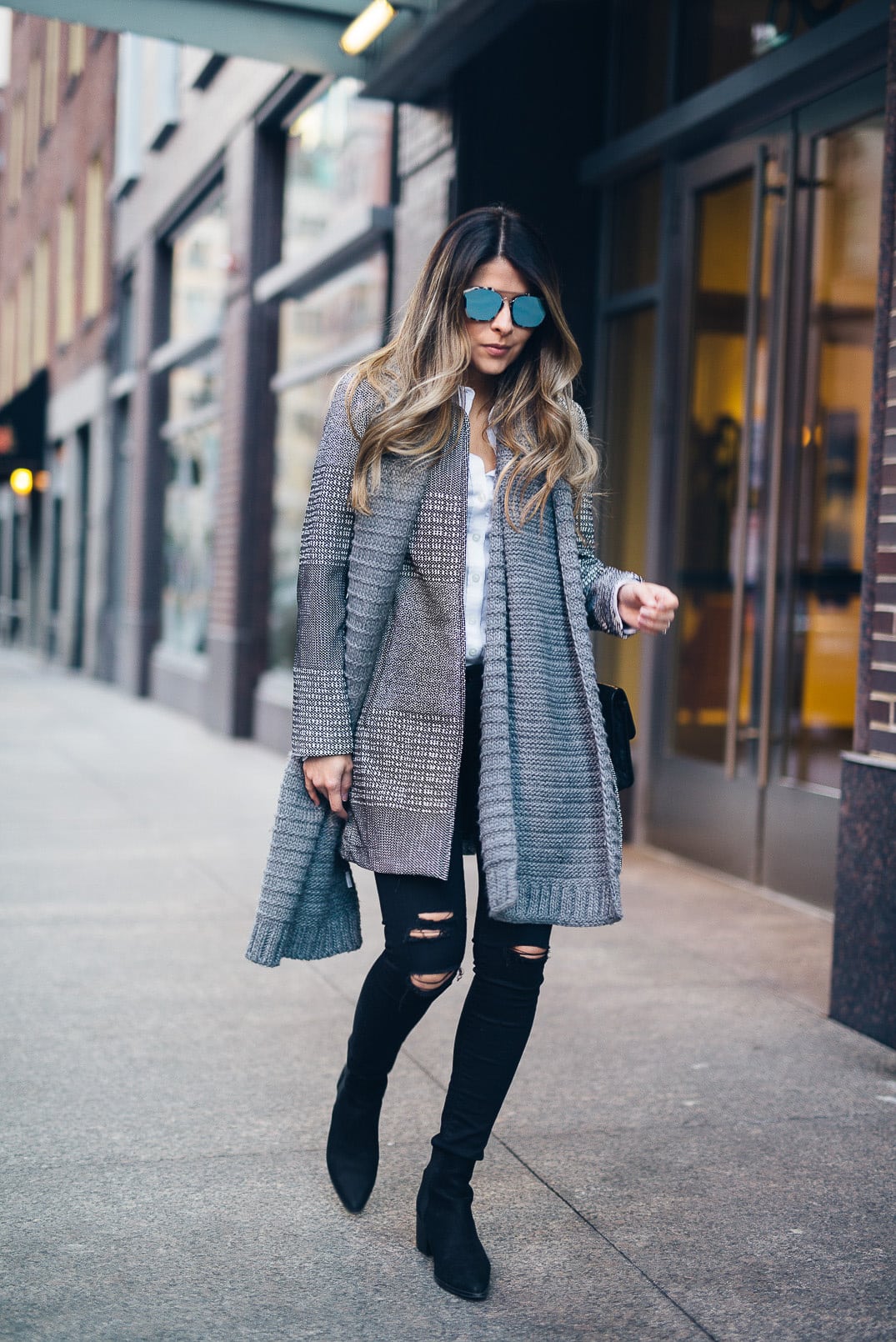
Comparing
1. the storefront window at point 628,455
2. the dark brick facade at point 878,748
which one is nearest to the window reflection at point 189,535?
the storefront window at point 628,455

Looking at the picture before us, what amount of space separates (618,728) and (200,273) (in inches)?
476

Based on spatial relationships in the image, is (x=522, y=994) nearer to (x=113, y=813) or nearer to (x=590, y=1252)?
(x=590, y=1252)

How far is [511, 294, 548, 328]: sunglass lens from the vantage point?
2.83 meters

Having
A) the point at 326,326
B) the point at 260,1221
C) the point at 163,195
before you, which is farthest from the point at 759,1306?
the point at 163,195

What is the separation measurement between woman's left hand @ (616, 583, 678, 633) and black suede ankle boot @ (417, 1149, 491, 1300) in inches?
41.1

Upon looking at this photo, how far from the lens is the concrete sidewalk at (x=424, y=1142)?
Answer: 8.79 ft

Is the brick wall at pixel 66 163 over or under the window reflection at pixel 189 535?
over

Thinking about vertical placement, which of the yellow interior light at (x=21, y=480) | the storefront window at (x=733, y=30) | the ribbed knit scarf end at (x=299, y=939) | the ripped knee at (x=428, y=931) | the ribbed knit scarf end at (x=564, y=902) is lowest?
the ribbed knit scarf end at (x=299, y=939)

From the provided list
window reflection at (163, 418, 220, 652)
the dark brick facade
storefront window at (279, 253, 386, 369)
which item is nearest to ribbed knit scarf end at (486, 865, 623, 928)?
the dark brick facade

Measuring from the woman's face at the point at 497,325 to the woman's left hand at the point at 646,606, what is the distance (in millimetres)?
500

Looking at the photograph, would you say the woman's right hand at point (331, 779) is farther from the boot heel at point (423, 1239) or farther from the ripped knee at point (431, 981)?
the boot heel at point (423, 1239)

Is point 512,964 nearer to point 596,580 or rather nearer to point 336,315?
point 596,580

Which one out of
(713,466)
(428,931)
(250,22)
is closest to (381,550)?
(428,931)

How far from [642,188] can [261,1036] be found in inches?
188
